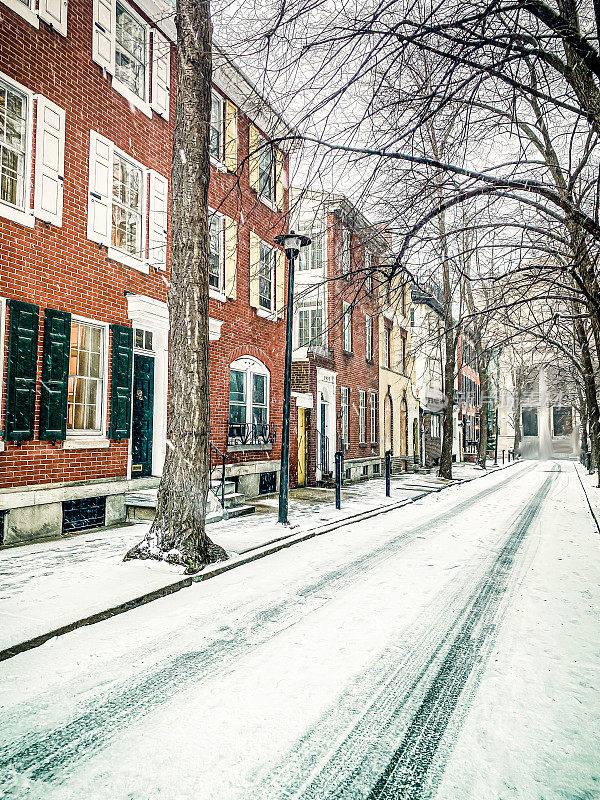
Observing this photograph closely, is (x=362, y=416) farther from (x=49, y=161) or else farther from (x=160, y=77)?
(x=49, y=161)

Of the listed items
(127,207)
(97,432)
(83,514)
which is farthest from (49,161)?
(83,514)

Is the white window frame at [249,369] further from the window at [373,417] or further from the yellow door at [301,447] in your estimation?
the window at [373,417]

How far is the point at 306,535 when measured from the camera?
909 centimetres

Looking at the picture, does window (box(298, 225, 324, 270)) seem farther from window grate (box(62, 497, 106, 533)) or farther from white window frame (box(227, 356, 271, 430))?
window grate (box(62, 497, 106, 533))

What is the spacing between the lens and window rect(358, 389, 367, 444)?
22438 millimetres

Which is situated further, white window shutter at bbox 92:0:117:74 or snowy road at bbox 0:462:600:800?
white window shutter at bbox 92:0:117:74

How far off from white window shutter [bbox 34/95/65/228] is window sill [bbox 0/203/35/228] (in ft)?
0.46

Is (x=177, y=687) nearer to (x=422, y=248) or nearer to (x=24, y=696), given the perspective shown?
(x=24, y=696)

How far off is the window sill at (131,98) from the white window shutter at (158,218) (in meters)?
1.13

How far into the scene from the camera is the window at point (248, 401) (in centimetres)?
1356

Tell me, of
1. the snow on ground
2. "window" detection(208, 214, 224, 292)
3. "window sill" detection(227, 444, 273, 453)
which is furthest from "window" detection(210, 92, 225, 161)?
the snow on ground

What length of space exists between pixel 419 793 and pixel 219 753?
101cm

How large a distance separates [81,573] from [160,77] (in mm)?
9904

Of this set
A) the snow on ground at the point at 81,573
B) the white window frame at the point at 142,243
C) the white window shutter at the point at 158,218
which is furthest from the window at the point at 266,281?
the snow on ground at the point at 81,573
